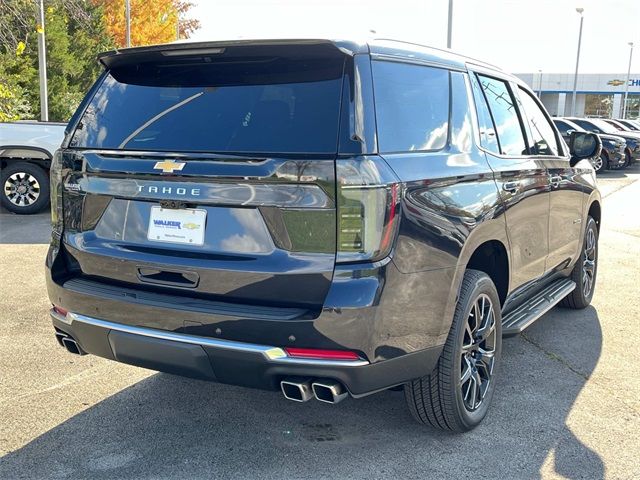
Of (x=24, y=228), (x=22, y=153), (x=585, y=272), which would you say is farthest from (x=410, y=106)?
(x=22, y=153)

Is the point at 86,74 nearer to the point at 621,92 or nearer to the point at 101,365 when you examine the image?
the point at 101,365

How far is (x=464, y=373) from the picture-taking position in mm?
3447

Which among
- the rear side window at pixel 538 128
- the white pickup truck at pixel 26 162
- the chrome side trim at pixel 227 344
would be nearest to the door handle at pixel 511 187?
the rear side window at pixel 538 128

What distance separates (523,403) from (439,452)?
2.73ft

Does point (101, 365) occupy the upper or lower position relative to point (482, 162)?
lower

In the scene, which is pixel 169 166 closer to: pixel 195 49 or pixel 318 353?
pixel 195 49

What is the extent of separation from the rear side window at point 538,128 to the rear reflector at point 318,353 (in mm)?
2523

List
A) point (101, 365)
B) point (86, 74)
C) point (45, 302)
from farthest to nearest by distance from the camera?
point (86, 74) → point (45, 302) → point (101, 365)

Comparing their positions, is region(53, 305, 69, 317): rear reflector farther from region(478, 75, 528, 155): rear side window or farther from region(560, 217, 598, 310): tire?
region(560, 217, 598, 310): tire

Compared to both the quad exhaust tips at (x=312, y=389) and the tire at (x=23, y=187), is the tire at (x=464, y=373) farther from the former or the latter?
the tire at (x=23, y=187)

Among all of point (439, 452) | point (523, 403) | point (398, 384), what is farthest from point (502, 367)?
point (398, 384)

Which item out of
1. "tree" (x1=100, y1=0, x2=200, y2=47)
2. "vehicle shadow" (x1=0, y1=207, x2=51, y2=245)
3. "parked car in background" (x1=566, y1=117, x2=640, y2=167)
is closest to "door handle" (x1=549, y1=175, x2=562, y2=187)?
"vehicle shadow" (x1=0, y1=207, x2=51, y2=245)

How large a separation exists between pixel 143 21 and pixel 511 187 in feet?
114

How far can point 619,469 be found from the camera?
315 cm
